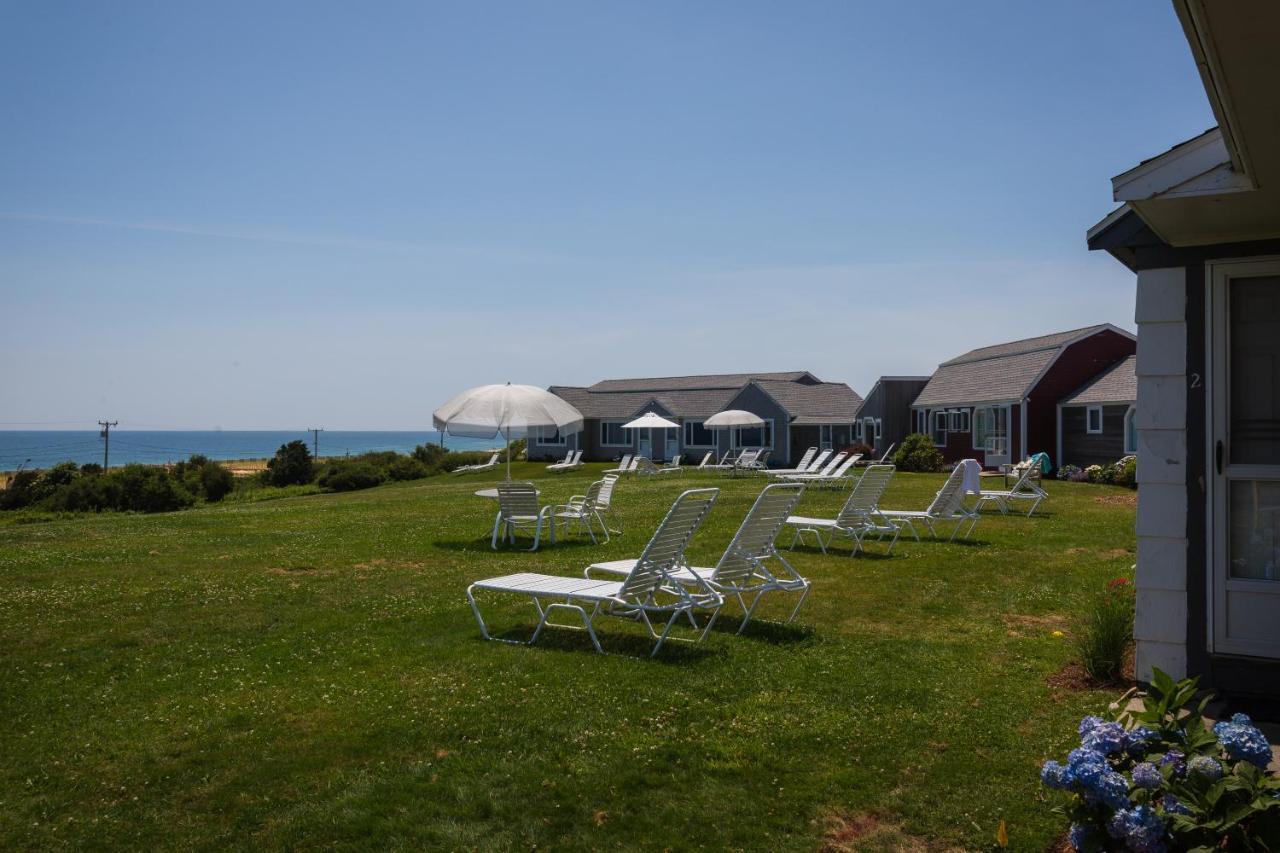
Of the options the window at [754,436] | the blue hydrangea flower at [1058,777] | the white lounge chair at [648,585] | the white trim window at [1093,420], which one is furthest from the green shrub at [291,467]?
→ the blue hydrangea flower at [1058,777]

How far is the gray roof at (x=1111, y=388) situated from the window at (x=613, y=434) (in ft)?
81.5

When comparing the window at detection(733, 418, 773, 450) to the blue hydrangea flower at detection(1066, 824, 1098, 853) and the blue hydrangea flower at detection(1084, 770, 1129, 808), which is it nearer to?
the blue hydrangea flower at detection(1066, 824, 1098, 853)

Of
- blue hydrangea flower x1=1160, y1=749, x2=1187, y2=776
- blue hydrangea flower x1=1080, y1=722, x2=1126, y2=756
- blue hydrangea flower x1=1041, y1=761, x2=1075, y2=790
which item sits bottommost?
blue hydrangea flower x1=1041, y1=761, x2=1075, y2=790

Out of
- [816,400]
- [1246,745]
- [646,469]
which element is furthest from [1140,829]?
[816,400]

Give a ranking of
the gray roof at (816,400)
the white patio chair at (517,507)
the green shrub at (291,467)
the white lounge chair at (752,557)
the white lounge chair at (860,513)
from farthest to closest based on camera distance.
→ 1. the gray roof at (816,400)
2. the green shrub at (291,467)
3. the white patio chair at (517,507)
4. the white lounge chair at (860,513)
5. the white lounge chair at (752,557)

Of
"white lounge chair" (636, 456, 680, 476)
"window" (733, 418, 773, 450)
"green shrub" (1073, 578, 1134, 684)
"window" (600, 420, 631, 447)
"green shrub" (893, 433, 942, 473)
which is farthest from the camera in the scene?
"window" (600, 420, 631, 447)

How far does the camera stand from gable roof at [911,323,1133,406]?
33.3 metres

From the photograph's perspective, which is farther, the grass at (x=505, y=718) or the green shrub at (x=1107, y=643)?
the green shrub at (x=1107, y=643)

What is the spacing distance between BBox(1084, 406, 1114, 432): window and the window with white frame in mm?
7160

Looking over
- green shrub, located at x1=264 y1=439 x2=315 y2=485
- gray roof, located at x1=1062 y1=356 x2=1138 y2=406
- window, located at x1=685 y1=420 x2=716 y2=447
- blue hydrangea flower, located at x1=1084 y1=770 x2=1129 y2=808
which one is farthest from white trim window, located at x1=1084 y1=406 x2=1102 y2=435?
green shrub, located at x1=264 y1=439 x2=315 y2=485

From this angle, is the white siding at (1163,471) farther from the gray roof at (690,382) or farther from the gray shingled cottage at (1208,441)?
the gray roof at (690,382)

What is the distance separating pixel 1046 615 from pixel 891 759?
4.25 metres

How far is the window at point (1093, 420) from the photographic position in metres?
30.7

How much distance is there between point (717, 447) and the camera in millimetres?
47781
